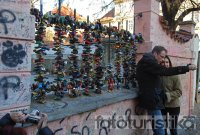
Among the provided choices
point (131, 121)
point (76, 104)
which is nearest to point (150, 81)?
point (131, 121)

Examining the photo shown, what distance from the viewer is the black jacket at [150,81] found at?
14.5ft

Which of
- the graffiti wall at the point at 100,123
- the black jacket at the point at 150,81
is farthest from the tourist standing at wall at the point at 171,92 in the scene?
the graffiti wall at the point at 100,123

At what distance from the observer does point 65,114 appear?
3.52 m

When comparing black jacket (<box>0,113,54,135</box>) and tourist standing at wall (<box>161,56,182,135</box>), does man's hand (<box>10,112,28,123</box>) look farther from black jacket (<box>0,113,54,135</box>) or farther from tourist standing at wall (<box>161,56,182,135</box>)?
tourist standing at wall (<box>161,56,182,135</box>)

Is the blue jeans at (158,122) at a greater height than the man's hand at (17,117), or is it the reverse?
the man's hand at (17,117)

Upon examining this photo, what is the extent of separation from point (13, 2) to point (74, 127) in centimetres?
171

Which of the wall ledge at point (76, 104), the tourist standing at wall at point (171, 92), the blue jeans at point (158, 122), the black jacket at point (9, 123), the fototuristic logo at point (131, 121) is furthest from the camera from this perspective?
the tourist standing at wall at point (171, 92)

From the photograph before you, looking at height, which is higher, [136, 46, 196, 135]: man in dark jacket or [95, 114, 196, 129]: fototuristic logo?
[136, 46, 196, 135]: man in dark jacket

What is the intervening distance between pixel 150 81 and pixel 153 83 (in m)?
0.06

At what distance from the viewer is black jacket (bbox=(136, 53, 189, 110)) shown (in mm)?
4410

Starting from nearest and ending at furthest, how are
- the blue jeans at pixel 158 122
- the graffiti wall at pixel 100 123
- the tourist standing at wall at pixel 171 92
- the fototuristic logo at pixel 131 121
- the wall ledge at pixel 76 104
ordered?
the wall ledge at pixel 76 104 → the graffiti wall at pixel 100 123 → the fototuristic logo at pixel 131 121 → the blue jeans at pixel 158 122 → the tourist standing at wall at pixel 171 92

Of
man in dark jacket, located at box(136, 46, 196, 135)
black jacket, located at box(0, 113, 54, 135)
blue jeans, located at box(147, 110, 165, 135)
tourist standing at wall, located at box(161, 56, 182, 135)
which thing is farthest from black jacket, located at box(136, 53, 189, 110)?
black jacket, located at box(0, 113, 54, 135)

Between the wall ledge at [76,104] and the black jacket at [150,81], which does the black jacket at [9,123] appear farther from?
the black jacket at [150,81]

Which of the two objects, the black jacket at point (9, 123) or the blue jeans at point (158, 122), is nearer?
the black jacket at point (9, 123)
